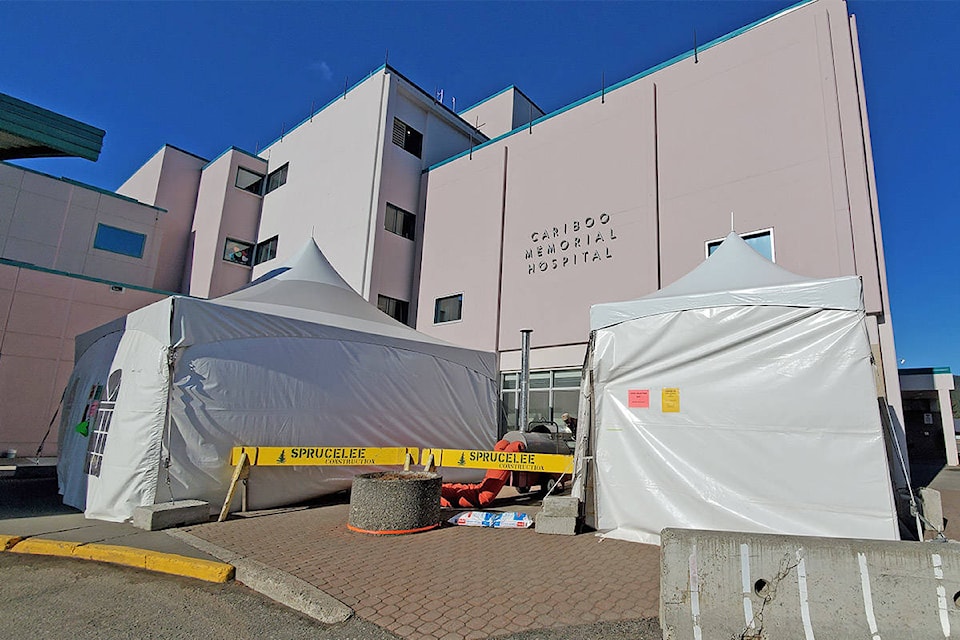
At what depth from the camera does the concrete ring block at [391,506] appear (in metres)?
6.28

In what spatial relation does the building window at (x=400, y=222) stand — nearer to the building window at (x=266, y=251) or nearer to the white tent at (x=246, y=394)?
the building window at (x=266, y=251)

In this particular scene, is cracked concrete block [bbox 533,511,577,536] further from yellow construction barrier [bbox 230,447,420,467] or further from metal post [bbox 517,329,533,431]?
metal post [bbox 517,329,533,431]

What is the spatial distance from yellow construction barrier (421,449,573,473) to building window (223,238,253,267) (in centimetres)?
2072

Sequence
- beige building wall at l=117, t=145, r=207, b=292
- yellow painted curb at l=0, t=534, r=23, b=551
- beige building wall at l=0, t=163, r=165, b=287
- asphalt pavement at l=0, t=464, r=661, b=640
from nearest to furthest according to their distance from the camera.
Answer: asphalt pavement at l=0, t=464, r=661, b=640, yellow painted curb at l=0, t=534, r=23, b=551, beige building wall at l=0, t=163, r=165, b=287, beige building wall at l=117, t=145, r=207, b=292

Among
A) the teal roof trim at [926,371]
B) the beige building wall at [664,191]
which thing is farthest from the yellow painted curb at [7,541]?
the teal roof trim at [926,371]

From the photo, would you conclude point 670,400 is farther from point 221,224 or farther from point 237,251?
point 237,251

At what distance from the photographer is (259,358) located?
802 cm

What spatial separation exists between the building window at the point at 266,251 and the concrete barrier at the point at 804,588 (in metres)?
24.1

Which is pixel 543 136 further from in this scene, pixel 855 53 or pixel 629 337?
pixel 629 337

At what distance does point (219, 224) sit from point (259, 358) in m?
19.5

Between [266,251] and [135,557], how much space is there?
869 inches

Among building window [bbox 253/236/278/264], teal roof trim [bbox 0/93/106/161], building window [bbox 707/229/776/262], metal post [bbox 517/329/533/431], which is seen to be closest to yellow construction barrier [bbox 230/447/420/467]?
metal post [bbox 517/329/533/431]

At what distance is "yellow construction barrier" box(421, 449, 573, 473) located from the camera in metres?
7.20

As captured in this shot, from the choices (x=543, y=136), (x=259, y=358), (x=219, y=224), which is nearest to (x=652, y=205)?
(x=543, y=136)
